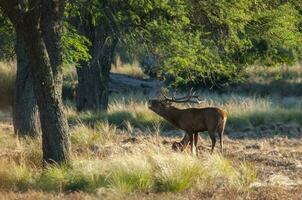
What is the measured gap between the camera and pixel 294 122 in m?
20.3

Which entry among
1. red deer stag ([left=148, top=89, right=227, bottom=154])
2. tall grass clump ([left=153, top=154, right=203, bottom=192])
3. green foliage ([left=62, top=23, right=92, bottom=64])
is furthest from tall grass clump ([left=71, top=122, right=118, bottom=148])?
tall grass clump ([left=153, top=154, right=203, bottom=192])

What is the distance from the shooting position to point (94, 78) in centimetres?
2070

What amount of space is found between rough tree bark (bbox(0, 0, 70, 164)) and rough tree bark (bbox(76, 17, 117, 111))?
24.8 ft

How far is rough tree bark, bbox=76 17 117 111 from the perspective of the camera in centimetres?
1966

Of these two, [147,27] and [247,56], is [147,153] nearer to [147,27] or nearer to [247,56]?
[147,27]

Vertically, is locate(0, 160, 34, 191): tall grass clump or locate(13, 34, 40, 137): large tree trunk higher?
Answer: locate(13, 34, 40, 137): large tree trunk

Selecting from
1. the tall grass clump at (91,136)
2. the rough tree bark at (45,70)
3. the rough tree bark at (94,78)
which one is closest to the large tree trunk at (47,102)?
the rough tree bark at (45,70)

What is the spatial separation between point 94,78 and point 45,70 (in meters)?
9.20

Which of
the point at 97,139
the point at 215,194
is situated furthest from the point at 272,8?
the point at 215,194

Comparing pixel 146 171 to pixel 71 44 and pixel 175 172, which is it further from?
pixel 71 44

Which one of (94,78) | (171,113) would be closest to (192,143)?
(171,113)

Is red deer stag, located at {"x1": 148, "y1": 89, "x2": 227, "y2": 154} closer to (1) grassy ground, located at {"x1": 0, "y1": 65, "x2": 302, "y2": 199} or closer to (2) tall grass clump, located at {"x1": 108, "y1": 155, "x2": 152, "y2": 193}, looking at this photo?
(1) grassy ground, located at {"x1": 0, "y1": 65, "x2": 302, "y2": 199}

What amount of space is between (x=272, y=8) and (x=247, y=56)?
2266 millimetres

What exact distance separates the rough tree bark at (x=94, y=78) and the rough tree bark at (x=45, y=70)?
7553 mm
